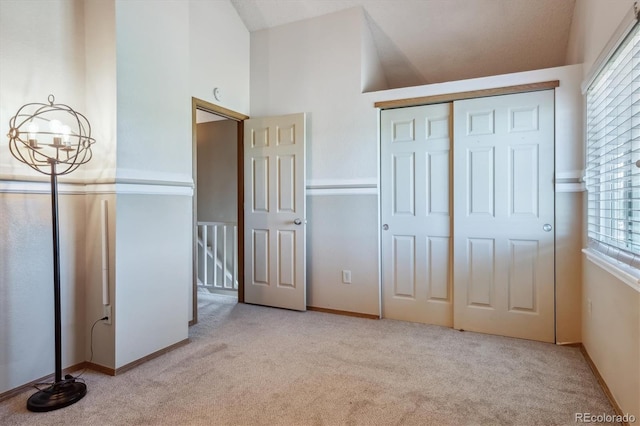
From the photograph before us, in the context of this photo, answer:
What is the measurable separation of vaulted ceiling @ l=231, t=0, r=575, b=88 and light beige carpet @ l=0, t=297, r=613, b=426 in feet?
8.32

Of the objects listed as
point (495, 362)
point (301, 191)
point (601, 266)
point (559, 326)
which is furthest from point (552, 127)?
point (301, 191)

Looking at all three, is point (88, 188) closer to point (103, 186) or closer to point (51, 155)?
point (103, 186)

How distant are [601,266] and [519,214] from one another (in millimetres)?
836

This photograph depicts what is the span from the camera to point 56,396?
2.02 metres

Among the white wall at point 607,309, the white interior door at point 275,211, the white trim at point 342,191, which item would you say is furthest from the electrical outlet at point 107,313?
the white wall at point 607,309

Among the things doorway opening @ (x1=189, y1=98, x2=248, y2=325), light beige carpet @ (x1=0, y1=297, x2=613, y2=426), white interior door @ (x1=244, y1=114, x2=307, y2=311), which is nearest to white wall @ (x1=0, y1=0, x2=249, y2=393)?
light beige carpet @ (x1=0, y1=297, x2=613, y2=426)

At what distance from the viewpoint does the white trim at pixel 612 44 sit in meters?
1.67

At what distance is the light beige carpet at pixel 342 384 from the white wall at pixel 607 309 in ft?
0.64

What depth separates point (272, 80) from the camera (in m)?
3.95

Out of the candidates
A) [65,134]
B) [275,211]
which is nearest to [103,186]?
[65,134]

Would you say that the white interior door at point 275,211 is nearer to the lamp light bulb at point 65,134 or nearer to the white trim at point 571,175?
the lamp light bulb at point 65,134

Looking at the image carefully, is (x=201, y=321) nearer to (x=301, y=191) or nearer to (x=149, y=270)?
(x=149, y=270)

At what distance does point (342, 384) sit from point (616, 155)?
79.3 inches

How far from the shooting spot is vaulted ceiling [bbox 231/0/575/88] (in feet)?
10.4
